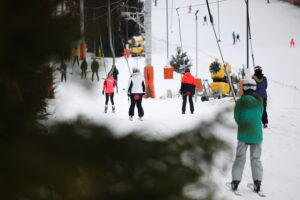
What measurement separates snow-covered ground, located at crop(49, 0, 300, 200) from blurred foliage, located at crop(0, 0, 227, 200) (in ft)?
0.14

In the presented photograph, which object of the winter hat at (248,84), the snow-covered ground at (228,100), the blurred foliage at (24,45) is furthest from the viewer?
the winter hat at (248,84)

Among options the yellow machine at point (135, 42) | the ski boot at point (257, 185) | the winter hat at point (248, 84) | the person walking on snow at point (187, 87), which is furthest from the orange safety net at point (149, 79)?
the winter hat at point (248, 84)

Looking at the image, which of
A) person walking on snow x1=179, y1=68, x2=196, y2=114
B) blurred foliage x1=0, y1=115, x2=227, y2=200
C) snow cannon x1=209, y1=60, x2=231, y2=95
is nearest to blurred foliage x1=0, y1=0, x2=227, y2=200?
blurred foliage x1=0, y1=115, x2=227, y2=200

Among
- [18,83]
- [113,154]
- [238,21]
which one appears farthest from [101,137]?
[238,21]

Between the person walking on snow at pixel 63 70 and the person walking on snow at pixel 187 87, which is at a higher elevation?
Result: the person walking on snow at pixel 63 70

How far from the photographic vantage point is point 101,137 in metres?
0.81

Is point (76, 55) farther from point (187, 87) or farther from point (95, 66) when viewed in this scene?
point (187, 87)

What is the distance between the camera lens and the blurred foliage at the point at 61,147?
630 millimetres

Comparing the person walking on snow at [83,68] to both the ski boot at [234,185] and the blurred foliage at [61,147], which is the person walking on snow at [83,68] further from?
the ski boot at [234,185]

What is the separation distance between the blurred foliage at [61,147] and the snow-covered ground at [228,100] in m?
0.04

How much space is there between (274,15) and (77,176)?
6370 centimetres

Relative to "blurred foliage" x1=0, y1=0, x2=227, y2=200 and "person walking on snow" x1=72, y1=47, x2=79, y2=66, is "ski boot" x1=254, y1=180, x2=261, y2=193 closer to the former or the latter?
"blurred foliage" x1=0, y1=0, x2=227, y2=200

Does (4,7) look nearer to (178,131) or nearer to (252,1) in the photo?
(178,131)

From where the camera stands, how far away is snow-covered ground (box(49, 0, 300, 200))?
91 centimetres
